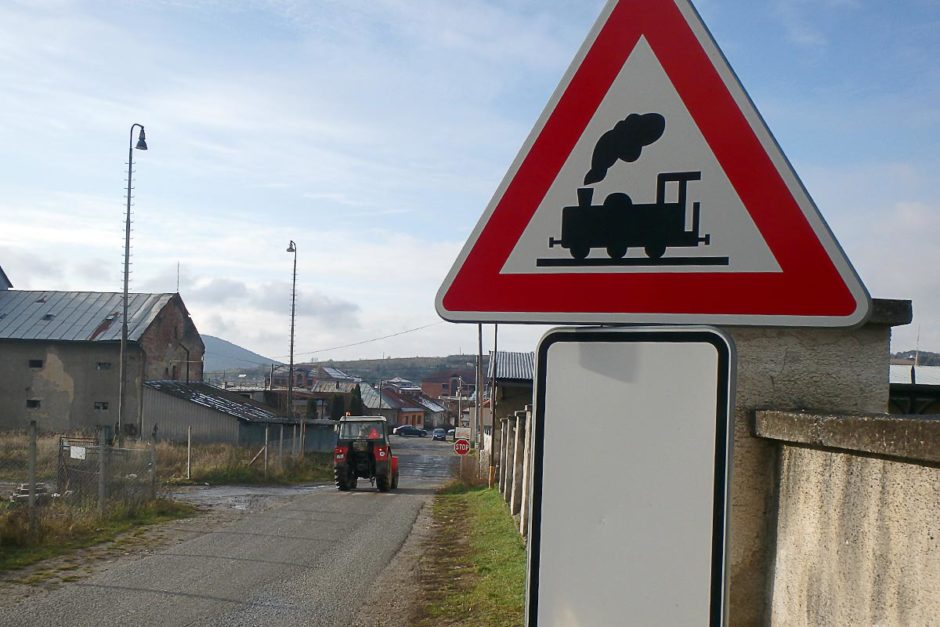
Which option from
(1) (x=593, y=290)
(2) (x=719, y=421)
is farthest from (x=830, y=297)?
(1) (x=593, y=290)

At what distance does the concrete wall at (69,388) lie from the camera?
49.6 m

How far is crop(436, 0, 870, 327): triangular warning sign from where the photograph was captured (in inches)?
70.3

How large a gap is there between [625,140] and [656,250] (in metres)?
0.28

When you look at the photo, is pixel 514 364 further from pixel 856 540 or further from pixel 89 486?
pixel 856 540

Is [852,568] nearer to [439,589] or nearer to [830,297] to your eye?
[830,297]

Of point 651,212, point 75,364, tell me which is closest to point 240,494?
point 651,212

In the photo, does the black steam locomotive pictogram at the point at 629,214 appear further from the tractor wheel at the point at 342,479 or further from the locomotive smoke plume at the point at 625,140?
the tractor wheel at the point at 342,479

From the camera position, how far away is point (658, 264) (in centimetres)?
184

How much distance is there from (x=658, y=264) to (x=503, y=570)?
10564mm

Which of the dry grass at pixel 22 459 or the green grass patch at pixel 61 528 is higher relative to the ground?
the green grass patch at pixel 61 528

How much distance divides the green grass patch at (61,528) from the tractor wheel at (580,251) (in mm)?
12592

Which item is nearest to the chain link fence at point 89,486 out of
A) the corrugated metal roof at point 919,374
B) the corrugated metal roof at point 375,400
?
the corrugated metal roof at point 919,374

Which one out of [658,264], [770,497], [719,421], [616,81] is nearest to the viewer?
[719,421]

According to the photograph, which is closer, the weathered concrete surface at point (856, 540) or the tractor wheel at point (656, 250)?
the tractor wheel at point (656, 250)
